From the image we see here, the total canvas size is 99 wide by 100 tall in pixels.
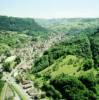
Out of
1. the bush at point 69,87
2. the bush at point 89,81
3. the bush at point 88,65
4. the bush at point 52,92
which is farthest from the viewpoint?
the bush at point 88,65

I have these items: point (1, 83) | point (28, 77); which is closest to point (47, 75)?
point (28, 77)

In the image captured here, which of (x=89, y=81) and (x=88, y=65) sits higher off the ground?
(x=88, y=65)

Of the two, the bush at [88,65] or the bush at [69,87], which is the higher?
the bush at [88,65]

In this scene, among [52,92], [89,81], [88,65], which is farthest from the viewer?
[88,65]

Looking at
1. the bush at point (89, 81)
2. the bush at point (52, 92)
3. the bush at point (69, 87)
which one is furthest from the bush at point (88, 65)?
the bush at point (52, 92)

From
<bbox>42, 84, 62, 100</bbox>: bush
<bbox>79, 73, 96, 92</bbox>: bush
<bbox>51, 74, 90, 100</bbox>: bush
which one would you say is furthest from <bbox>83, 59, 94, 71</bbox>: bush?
<bbox>42, 84, 62, 100</bbox>: bush

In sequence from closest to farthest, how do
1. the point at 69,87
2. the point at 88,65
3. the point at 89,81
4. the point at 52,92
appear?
the point at 52,92
the point at 69,87
the point at 89,81
the point at 88,65

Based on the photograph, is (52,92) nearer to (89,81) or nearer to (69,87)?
(69,87)

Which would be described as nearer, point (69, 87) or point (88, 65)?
point (69, 87)

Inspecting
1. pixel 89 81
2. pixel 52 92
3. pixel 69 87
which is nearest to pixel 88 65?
pixel 89 81

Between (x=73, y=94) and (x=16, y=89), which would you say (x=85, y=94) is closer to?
(x=73, y=94)

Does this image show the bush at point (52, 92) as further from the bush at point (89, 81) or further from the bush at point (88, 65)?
the bush at point (88, 65)

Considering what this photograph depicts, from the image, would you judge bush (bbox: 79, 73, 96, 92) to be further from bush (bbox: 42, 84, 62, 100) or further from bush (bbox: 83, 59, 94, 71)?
bush (bbox: 42, 84, 62, 100)
